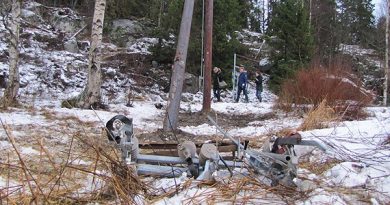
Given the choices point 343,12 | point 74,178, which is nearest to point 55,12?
point 74,178

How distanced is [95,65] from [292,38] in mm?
15025

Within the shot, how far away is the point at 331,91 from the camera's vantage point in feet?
34.0

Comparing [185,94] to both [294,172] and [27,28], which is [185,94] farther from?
[294,172]

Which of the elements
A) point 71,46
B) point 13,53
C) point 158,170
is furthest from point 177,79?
point 71,46

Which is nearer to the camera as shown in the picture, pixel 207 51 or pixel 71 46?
pixel 207 51

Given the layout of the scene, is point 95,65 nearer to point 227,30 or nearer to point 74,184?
point 74,184

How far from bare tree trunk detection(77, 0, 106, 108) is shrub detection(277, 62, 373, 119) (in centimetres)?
451

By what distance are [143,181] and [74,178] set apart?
527 mm

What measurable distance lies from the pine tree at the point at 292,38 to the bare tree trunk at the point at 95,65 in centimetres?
Answer: 1353

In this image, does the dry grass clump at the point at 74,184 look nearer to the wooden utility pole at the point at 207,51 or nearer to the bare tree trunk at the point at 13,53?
the bare tree trunk at the point at 13,53

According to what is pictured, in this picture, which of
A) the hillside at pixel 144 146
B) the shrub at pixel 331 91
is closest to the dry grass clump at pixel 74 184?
the hillside at pixel 144 146

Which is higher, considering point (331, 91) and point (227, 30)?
point (227, 30)

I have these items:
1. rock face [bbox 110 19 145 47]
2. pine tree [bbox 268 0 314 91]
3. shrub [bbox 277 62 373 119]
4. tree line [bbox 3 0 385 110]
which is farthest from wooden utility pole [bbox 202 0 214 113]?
rock face [bbox 110 19 145 47]

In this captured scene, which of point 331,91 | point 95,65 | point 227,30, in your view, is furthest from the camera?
point 227,30
